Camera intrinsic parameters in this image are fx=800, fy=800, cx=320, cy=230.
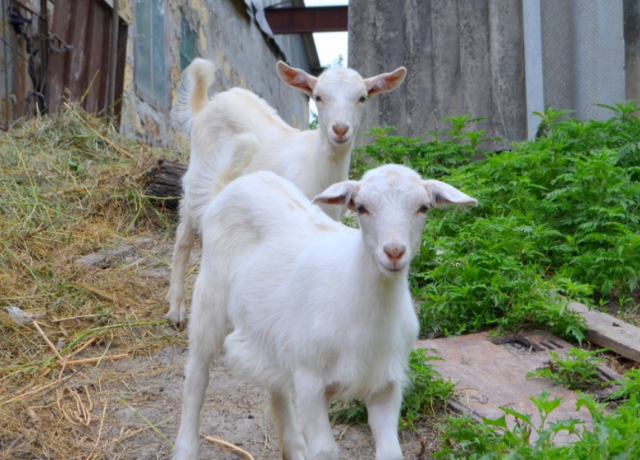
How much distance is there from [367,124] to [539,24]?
1.91m

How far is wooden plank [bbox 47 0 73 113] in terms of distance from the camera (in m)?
7.29

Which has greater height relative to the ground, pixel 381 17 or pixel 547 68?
pixel 381 17

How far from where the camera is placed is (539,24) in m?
6.97

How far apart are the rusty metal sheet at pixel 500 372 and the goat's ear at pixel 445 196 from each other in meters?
1.11

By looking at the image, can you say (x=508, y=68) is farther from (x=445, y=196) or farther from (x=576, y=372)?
(x=445, y=196)

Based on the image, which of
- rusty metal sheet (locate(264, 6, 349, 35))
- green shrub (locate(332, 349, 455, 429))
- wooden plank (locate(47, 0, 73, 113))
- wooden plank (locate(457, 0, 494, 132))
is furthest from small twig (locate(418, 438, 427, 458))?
rusty metal sheet (locate(264, 6, 349, 35))

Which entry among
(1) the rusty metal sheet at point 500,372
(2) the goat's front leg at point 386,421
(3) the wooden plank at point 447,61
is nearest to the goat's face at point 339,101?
(1) the rusty metal sheet at point 500,372

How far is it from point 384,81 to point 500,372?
2.30 metres

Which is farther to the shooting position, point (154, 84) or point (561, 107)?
point (154, 84)

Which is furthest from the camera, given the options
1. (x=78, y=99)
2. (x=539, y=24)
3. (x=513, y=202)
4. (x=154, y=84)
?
(x=154, y=84)

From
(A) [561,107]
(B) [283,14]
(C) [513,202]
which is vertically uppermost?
(B) [283,14]

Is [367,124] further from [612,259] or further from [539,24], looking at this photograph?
[612,259]

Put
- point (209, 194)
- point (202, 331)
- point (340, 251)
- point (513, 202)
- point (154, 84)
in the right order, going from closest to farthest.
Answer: point (340, 251) → point (202, 331) → point (209, 194) → point (513, 202) → point (154, 84)

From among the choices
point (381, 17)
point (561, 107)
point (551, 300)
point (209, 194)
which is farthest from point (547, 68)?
point (209, 194)
